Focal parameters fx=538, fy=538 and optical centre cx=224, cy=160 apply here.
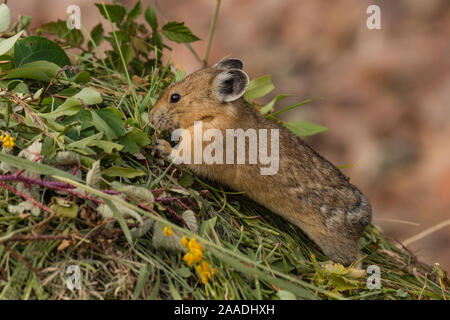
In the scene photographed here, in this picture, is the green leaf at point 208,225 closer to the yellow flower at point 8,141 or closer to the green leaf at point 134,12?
the yellow flower at point 8,141

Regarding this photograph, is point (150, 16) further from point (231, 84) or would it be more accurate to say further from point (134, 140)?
point (134, 140)

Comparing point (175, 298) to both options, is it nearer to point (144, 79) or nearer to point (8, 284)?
point (8, 284)

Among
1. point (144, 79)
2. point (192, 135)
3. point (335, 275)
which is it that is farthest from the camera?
point (144, 79)

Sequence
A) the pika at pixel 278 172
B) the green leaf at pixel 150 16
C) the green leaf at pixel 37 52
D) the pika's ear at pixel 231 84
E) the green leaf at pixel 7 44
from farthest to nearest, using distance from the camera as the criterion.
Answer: the green leaf at pixel 150 16, the pika's ear at pixel 231 84, the pika at pixel 278 172, the green leaf at pixel 37 52, the green leaf at pixel 7 44

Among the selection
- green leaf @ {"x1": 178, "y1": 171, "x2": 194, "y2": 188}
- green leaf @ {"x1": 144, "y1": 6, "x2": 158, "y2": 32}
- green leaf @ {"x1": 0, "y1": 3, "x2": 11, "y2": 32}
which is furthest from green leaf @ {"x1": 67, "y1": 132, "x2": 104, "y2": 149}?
green leaf @ {"x1": 144, "y1": 6, "x2": 158, "y2": 32}

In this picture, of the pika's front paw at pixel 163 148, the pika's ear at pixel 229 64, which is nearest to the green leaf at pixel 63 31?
the pika's ear at pixel 229 64

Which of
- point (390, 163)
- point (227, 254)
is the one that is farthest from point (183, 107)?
point (390, 163)
